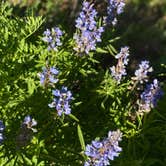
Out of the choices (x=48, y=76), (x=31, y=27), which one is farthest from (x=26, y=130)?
(x=31, y=27)

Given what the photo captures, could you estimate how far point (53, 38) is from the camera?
388cm

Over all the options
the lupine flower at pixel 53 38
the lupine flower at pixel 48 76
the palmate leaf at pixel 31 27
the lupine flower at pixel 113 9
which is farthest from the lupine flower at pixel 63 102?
the lupine flower at pixel 113 9

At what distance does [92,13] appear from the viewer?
3885 millimetres

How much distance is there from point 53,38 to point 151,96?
2.70 feet

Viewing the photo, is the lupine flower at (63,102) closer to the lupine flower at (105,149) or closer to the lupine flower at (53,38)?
the lupine flower at (105,149)

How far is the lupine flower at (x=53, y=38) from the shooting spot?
12.6 feet

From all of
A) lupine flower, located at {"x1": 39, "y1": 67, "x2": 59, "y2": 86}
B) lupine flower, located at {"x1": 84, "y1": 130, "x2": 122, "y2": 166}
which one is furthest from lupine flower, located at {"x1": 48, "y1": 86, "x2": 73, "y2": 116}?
lupine flower, located at {"x1": 84, "y1": 130, "x2": 122, "y2": 166}

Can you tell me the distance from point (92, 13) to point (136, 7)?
3.13 m

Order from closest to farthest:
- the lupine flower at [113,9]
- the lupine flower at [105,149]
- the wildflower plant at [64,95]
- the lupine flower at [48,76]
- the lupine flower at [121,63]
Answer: the lupine flower at [105,149], the lupine flower at [48,76], the wildflower plant at [64,95], the lupine flower at [121,63], the lupine flower at [113,9]

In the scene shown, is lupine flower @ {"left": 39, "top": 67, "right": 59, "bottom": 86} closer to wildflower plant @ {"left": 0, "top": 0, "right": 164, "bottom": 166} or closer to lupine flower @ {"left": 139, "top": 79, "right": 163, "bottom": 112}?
wildflower plant @ {"left": 0, "top": 0, "right": 164, "bottom": 166}

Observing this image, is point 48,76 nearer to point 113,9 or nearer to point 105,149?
point 105,149

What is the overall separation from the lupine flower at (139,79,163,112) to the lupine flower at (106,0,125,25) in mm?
835

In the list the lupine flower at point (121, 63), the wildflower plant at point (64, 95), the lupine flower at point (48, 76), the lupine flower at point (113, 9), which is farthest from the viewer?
the lupine flower at point (113, 9)

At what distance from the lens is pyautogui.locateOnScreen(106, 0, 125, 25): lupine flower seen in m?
4.34
